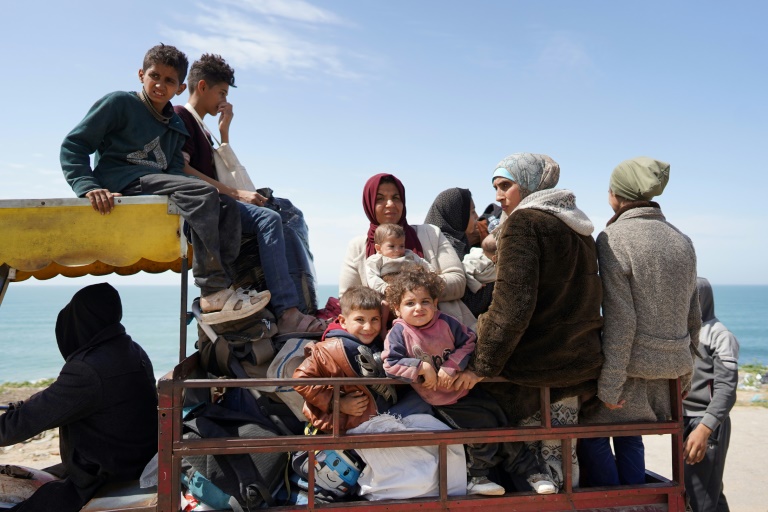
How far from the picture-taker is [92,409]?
3355 millimetres

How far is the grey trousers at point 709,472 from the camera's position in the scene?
486 centimetres

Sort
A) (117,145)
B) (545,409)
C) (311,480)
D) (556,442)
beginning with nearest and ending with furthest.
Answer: (311,480) → (545,409) → (556,442) → (117,145)

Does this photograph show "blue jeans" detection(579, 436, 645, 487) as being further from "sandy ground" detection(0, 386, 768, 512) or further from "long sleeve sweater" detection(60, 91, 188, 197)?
"sandy ground" detection(0, 386, 768, 512)

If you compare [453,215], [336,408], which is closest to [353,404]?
[336,408]

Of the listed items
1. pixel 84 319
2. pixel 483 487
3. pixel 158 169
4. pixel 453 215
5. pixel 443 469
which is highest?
pixel 158 169

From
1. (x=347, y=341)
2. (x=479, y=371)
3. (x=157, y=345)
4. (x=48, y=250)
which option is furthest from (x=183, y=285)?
(x=157, y=345)

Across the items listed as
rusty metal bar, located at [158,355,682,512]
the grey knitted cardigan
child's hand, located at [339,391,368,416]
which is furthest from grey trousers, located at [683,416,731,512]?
child's hand, located at [339,391,368,416]

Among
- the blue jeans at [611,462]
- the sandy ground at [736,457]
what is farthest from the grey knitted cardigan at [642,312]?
the sandy ground at [736,457]

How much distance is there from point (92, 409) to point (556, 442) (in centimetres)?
264

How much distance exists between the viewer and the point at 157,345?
1807 inches

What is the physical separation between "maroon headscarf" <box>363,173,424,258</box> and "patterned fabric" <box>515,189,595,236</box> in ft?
3.52

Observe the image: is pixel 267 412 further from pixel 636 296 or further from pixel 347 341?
pixel 636 296

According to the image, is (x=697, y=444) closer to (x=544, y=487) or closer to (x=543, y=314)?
(x=544, y=487)

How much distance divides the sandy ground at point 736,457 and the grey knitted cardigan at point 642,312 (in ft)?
17.5
